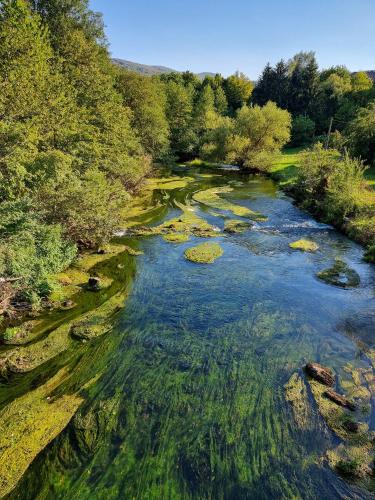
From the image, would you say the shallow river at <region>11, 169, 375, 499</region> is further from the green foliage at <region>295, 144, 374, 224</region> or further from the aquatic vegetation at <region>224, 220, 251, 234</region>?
the green foliage at <region>295, 144, 374, 224</region>

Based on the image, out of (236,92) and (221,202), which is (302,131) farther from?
(221,202)

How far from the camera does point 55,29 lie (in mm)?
28844

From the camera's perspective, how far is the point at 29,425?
1004 cm

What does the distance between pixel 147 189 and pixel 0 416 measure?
1443 inches

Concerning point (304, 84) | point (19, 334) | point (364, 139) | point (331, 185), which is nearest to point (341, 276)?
point (331, 185)

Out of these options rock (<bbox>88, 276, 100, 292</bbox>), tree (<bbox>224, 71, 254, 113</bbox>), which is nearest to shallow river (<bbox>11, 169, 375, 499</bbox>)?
rock (<bbox>88, 276, 100, 292</bbox>)

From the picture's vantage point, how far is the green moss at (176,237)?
85.8ft

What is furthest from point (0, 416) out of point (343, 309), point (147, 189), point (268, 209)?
point (147, 189)

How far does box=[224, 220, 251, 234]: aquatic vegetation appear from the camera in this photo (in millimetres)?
28641

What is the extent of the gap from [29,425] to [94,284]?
8.95m

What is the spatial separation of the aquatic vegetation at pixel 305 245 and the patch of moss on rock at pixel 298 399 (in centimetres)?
1419

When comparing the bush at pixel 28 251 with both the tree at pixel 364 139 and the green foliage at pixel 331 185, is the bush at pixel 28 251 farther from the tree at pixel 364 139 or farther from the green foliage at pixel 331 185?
the tree at pixel 364 139

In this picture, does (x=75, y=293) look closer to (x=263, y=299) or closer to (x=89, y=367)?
(x=89, y=367)

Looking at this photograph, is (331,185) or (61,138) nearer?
(61,138)
